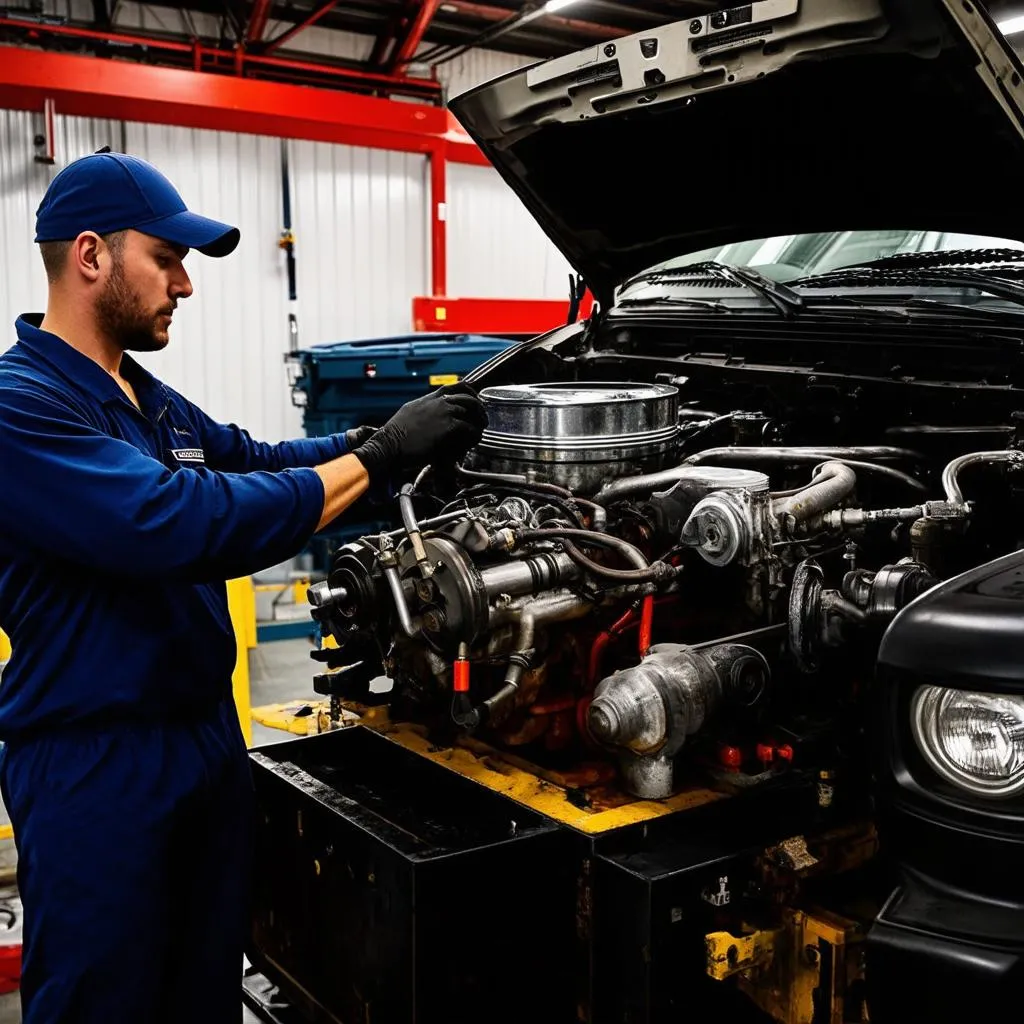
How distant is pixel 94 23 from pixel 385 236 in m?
2.71

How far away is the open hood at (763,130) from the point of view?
225 centimetres

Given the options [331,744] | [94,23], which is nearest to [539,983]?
[331,744]

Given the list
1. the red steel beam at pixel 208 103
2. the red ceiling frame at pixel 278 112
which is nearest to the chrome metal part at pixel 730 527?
the red ceiling frame at pixel 278 112

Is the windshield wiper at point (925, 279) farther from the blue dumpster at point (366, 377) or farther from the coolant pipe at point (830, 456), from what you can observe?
the blue dumpster at point (366, 377)

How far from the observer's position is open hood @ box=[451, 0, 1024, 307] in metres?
2.25

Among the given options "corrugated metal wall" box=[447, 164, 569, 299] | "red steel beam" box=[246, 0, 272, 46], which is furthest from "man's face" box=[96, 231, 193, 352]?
"corrugated metal wall" box=[447, 164, 569, 299]

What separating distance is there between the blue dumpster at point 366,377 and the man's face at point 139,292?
4.58m

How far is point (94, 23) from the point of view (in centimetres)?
852

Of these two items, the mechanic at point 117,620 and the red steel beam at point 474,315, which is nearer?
the mechanic at point 117,620

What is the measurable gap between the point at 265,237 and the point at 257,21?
5.39ft

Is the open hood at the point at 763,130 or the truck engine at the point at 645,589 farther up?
the open hood at the point at 763,130

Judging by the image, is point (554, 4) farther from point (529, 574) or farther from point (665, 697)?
point (665, 697)

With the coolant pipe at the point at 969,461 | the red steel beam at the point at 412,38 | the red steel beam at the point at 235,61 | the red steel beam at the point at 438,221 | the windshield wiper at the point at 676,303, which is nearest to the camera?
the coolant pipe at the point at 969,461

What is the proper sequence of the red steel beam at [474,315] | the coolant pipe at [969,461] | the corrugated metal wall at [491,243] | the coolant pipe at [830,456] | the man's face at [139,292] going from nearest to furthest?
the coolant pipe at [969,461] → the man's face at [139,292] → the coolant pipe at [830,456] → the red steel beam at [474,315] → the corrugated metal wall at [491,243]
